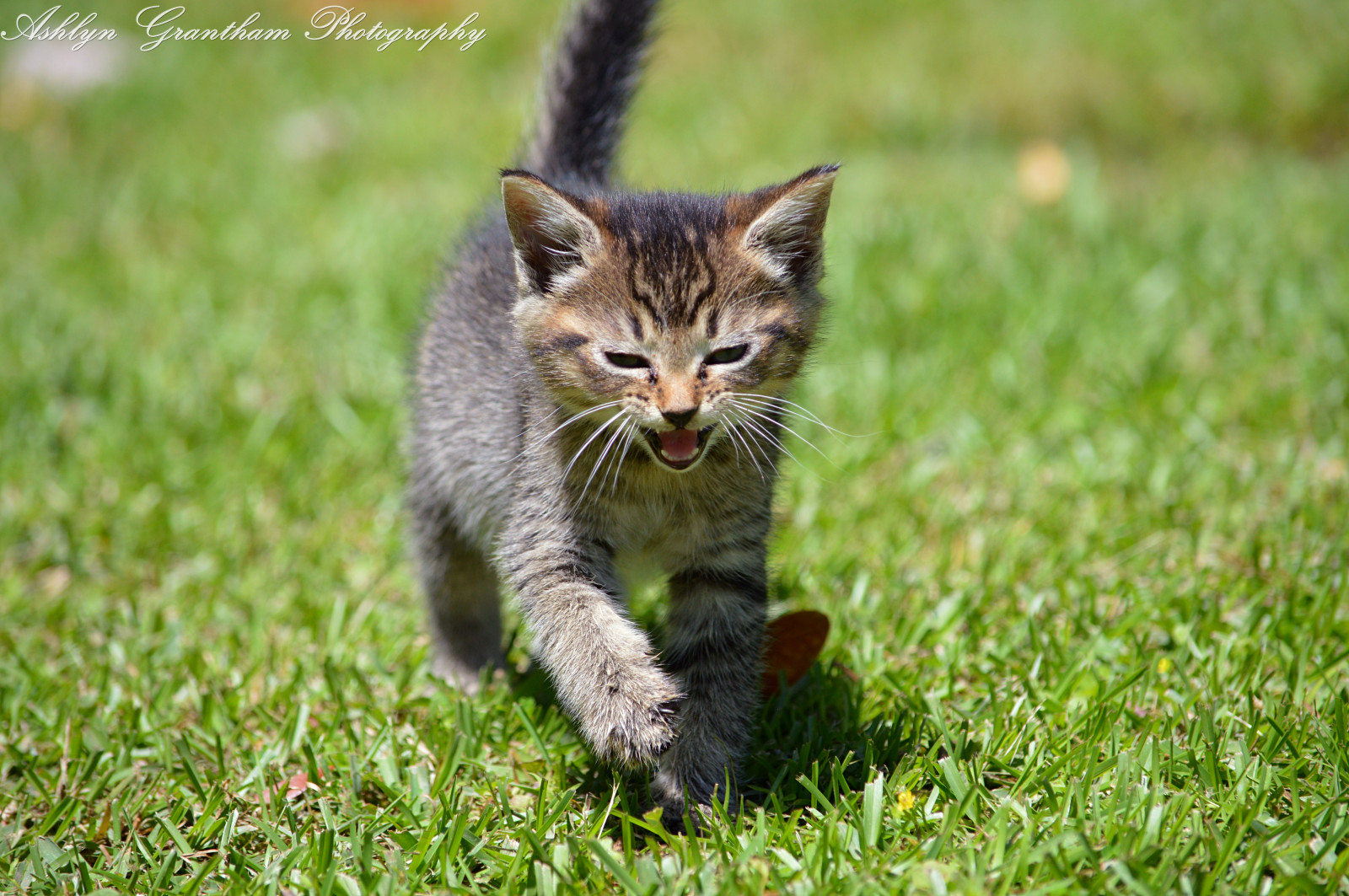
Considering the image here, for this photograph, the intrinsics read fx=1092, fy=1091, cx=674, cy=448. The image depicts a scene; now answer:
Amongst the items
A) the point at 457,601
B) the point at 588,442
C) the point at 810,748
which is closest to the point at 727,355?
the point at 588,442

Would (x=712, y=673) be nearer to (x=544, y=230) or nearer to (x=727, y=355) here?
(x=727, y=355)

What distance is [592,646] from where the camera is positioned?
7.98 ft

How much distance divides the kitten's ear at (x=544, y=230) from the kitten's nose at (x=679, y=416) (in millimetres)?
486

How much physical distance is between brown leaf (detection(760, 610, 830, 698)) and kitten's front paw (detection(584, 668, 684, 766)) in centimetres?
55

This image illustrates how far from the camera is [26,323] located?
5.05 meters

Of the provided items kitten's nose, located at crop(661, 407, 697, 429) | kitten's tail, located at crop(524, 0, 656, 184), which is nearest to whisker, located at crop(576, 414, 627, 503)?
kitten's nose, located at crop(661, 407, 697, 429)

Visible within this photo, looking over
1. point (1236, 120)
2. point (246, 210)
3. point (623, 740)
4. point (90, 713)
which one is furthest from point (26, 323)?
point (1236, 120)

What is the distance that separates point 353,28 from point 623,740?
827 cm

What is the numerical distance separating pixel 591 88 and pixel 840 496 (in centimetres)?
167

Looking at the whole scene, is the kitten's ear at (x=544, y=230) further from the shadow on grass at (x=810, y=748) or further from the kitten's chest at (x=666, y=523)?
the shadow on grass at (x=810, y=748)

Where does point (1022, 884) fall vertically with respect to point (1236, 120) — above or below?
below

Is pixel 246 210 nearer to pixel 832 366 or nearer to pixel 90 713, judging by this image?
pixel 832 366

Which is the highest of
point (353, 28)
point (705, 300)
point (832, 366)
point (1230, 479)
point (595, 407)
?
point (353, 28)

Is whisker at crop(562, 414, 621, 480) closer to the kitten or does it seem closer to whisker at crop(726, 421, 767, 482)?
the kitten
